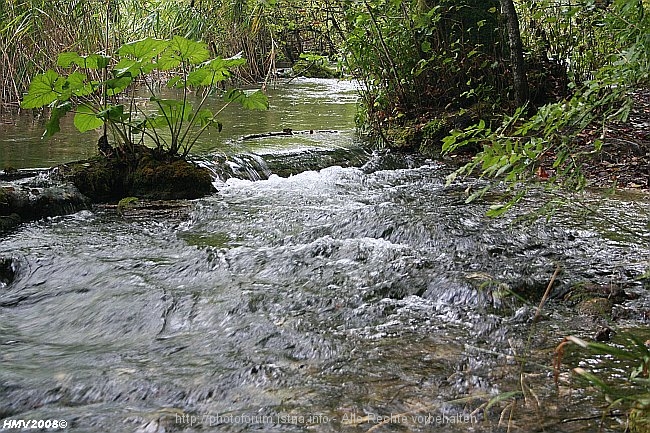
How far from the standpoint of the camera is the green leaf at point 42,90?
442 centimetres

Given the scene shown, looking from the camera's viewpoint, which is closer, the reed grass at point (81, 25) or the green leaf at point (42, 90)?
the green leaf at point (42, 90)

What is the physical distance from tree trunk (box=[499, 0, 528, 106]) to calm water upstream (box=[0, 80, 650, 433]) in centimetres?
192

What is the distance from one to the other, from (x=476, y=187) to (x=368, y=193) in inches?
33.9

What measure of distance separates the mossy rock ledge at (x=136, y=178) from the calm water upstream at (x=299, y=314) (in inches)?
10.1

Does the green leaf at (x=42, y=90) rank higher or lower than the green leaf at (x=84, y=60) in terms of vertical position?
lower

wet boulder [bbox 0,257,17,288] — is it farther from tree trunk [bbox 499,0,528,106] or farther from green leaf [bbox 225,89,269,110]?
tree trunk [bbox 499,0,528,106]

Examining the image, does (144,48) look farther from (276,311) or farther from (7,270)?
(276,311)

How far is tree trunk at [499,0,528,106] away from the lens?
18.4 ft

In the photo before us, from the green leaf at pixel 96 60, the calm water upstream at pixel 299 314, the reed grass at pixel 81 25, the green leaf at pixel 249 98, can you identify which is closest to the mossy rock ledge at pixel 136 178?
the calm water upstream at pixel 299 314

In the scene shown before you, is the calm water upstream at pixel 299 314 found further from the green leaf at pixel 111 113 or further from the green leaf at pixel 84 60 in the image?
the green leaf at pixel 84 60

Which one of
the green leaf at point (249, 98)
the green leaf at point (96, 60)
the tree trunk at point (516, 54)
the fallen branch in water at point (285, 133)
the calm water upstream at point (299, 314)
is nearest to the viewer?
the calm water upstream at point (299, 314)

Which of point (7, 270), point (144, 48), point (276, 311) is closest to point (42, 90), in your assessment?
point (144, 48)

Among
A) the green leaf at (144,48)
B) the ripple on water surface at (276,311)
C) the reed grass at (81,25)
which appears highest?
the reed grass at (81,25)

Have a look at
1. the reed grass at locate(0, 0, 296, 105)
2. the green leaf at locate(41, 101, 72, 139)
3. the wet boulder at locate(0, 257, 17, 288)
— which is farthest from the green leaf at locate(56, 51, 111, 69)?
the wet boulder at locate(0, 257, 17, 288)
